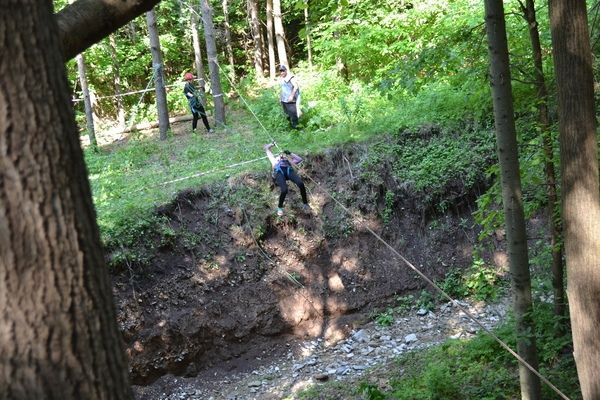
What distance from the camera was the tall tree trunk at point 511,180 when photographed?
518cm

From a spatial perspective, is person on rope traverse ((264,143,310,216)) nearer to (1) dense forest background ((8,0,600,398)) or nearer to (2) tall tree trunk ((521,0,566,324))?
(1) dense forest background ((8,0,600,398))

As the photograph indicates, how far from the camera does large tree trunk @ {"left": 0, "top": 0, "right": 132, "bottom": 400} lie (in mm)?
1373

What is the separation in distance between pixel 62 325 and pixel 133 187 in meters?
10.7

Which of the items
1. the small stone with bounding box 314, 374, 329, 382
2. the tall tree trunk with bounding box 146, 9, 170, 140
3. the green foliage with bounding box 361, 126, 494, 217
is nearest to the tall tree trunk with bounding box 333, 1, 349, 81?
the tall tree trunk with bounding box 146, 9, 170, 140

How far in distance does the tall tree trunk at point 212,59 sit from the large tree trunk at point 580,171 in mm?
11648

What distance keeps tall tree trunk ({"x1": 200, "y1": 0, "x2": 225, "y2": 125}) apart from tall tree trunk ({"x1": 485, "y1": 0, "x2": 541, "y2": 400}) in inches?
434

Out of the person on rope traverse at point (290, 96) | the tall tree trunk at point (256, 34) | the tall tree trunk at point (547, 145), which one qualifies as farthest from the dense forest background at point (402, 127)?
the tall tree trunk at point (256, 34)

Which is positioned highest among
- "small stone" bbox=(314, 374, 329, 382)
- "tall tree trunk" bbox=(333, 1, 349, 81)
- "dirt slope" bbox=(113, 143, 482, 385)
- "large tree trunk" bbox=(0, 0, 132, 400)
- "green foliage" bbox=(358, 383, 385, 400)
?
"tall tree trunk" bbox=(333, 1, 349, 81)

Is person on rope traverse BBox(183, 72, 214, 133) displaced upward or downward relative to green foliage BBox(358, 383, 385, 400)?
upward

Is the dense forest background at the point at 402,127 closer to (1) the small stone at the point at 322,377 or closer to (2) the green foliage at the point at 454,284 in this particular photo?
(2) the green foliage at the point at 454,284

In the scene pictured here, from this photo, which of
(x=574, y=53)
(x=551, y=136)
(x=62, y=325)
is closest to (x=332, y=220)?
(x=551, y=136)

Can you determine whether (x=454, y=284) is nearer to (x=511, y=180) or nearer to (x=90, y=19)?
(x=511, y=180)

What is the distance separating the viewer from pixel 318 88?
16.4m

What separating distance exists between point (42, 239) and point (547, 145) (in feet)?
19.7
